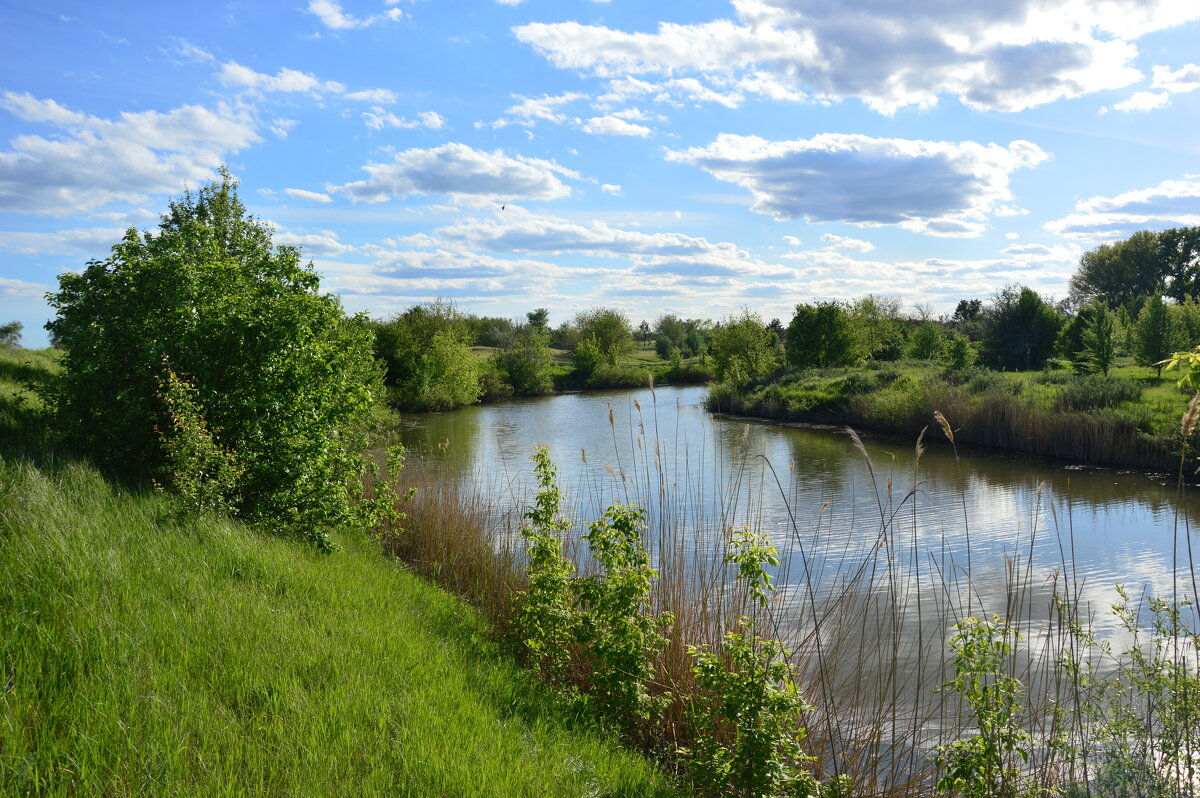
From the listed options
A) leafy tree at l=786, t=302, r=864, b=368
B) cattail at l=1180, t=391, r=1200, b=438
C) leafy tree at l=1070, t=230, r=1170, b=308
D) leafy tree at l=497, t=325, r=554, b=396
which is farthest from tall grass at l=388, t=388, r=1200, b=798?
leafy tree at l=1070, t=230, r=1170, b=308

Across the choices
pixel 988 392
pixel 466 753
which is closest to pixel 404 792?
pixel 466 753

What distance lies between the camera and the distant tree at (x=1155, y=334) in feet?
91.2

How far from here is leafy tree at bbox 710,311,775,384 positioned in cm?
4022

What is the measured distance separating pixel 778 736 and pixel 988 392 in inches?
888

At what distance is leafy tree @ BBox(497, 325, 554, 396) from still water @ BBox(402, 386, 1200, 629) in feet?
69.5

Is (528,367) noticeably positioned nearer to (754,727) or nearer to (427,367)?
(427,367)

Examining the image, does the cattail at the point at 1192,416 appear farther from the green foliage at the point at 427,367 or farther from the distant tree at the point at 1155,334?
the green foliage at the point at 427,367

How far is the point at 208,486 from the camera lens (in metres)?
5.95

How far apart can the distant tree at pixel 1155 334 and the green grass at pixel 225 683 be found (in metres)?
31.2

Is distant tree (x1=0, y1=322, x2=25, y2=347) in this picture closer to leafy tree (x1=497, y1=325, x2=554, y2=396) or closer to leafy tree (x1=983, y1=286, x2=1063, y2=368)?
leafy tree (x1=497, y1=325, x2=554, y2=396)

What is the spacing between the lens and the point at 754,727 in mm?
3729

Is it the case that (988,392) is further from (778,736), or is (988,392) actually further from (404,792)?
(404,792)

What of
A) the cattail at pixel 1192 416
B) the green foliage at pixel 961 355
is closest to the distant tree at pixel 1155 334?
the green foliage at pixel 961 355

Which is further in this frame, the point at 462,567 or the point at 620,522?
the point at 462,567
